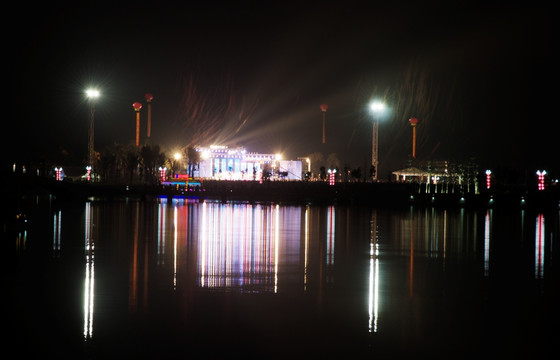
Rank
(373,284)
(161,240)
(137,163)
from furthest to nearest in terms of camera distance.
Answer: (137,163) < (161,240) < (373,284)

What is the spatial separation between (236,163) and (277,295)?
80.5 m

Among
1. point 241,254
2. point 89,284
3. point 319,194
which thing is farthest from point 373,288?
point 319,194

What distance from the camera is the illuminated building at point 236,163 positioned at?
8975 centimetres

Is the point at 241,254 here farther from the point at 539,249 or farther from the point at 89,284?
the point at 539,249

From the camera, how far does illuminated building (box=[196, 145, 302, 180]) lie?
294ft

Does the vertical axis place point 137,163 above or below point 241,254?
above

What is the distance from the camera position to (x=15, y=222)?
77.2 ft

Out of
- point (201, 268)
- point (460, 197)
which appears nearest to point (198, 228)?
point (201, 268)

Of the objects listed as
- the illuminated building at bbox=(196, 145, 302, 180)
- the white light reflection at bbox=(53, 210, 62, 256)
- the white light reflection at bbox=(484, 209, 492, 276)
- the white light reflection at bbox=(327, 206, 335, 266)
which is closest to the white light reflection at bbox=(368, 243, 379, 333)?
the white light reflection at bbox=(327, 206, 335, 266)

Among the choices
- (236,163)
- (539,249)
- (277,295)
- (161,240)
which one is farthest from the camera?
(236,163)

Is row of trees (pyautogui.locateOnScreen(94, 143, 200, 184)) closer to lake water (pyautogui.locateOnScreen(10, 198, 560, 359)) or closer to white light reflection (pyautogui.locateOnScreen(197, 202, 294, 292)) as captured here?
white light reflection (pyautogui.locateOnScreen(197, 202, 294, 292))

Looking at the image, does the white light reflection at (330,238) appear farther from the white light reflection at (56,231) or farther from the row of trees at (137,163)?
the row of trees at (137,163)

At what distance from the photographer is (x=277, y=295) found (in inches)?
486

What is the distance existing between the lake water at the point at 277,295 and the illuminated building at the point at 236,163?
66.2 m
